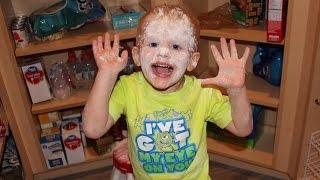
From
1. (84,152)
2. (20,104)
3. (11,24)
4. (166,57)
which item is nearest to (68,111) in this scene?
(84,152)

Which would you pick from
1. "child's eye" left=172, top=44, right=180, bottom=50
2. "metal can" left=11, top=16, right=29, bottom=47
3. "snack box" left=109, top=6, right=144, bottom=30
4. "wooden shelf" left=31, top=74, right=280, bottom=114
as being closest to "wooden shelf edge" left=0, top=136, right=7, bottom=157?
"wooden shelf" left=31, top=74, right=280, bottom=114

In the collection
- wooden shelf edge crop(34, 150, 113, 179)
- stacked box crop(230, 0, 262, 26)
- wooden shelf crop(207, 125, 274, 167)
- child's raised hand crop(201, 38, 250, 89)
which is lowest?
wooden shelf edge crop(34, 150, 113, 179)

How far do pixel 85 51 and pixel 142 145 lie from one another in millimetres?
975

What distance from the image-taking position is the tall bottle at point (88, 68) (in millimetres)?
1951

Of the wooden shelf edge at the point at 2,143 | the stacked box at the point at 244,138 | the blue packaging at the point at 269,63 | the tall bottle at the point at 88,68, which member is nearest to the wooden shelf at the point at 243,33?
the blue packaging at the point at 269,63

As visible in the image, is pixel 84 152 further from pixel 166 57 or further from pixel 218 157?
pixel 166 57

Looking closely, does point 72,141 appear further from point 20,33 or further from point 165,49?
point 165,49

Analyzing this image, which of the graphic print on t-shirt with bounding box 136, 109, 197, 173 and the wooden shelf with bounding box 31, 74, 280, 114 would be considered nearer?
the graphic print on t-shirt with bounding box 136, 109, 197, 173

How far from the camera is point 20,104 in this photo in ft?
5.73

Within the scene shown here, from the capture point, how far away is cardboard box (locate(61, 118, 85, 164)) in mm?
1938

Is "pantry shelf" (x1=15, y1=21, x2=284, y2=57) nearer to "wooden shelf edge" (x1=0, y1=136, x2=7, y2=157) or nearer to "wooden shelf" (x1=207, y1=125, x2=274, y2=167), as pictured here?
"wooden shelf edge" (x1=0, y1=136, x2=7, y2=157)

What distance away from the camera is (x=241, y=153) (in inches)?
77.8

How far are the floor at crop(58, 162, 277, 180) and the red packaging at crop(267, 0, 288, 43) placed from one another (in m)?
0.73

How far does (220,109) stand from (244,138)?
0.98 meters
